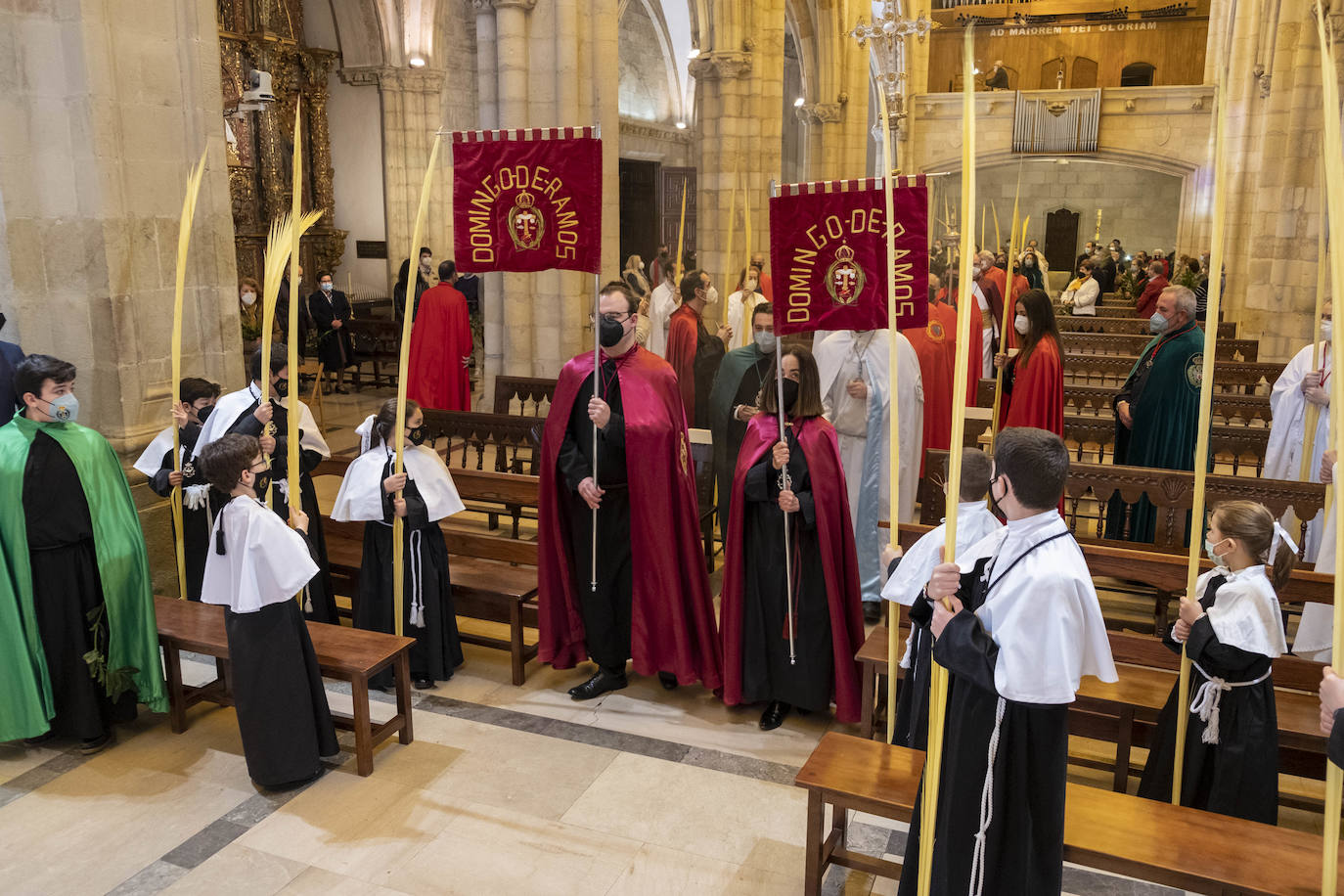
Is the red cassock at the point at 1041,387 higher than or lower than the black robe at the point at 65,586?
higher

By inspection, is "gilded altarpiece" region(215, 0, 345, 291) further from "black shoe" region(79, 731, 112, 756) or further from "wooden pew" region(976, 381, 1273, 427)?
"black shoe" region(79, 731, 112, 756)

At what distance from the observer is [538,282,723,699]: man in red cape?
4859 mm

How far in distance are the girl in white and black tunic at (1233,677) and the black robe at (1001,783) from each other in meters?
0.81

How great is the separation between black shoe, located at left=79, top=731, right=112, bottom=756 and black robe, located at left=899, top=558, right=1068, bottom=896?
365 centimetres

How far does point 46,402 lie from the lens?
13.8 ft

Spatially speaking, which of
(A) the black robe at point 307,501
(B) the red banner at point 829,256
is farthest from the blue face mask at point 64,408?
(B) the red banner at point 829,256

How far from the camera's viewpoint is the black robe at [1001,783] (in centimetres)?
265

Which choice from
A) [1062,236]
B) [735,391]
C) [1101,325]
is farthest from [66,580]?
[1062,236]

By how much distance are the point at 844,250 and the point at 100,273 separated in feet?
12.9

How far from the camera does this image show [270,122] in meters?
15.9

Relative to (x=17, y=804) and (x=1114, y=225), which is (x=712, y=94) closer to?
(x=17, y=804)

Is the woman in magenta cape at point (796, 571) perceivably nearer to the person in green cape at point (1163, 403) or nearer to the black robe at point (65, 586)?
the person in green cape at point (1163, 403)

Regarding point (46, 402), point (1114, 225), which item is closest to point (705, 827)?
point (46, 402)

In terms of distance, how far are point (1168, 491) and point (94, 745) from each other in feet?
18.0
